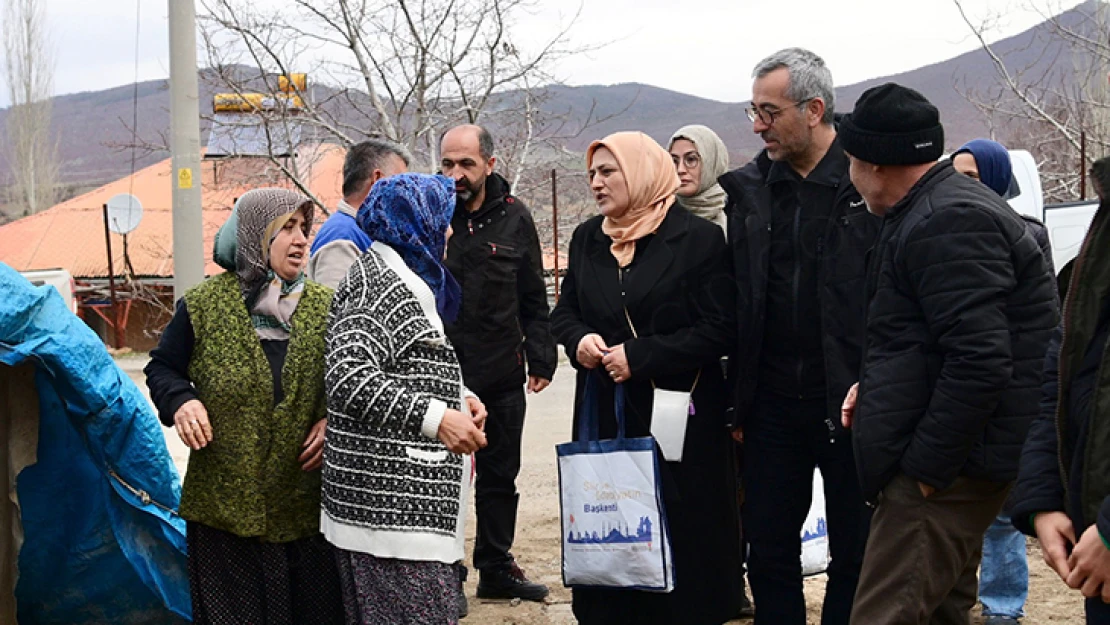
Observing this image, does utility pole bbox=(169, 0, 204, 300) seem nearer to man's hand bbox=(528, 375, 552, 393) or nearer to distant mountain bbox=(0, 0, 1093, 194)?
distant mountain bbox=(0, 0, 1093, 194)

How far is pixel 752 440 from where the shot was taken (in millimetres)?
3807

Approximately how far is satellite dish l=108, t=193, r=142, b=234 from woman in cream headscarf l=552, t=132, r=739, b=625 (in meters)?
12.5

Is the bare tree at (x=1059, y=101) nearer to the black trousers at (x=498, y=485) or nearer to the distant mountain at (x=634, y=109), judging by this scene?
the distant mountain at (x=634, y=109)

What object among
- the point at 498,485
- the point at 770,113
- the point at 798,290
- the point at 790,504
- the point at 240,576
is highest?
the point at 770,113

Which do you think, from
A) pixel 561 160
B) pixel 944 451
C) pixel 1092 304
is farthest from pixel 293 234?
pixel 561 160

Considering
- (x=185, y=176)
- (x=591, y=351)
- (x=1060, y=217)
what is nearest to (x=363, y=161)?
(x=591, y=351)

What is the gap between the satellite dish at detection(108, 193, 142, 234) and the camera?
15258mm

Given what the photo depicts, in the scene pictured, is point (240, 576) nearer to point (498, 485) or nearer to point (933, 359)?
point (498, 485)

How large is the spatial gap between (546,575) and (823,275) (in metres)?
2.33

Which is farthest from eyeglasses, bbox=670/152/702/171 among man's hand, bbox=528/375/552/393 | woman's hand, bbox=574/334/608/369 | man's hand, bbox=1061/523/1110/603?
man's hand, bbox=1061/523/1110/603

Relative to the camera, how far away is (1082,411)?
2.25 m

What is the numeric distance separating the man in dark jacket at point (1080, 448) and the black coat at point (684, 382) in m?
1.54

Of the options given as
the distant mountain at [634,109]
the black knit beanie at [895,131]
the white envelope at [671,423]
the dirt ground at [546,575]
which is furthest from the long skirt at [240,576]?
the distant mountain at [634,109]

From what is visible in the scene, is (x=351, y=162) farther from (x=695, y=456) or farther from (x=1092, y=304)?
(x=1092, y=304)
